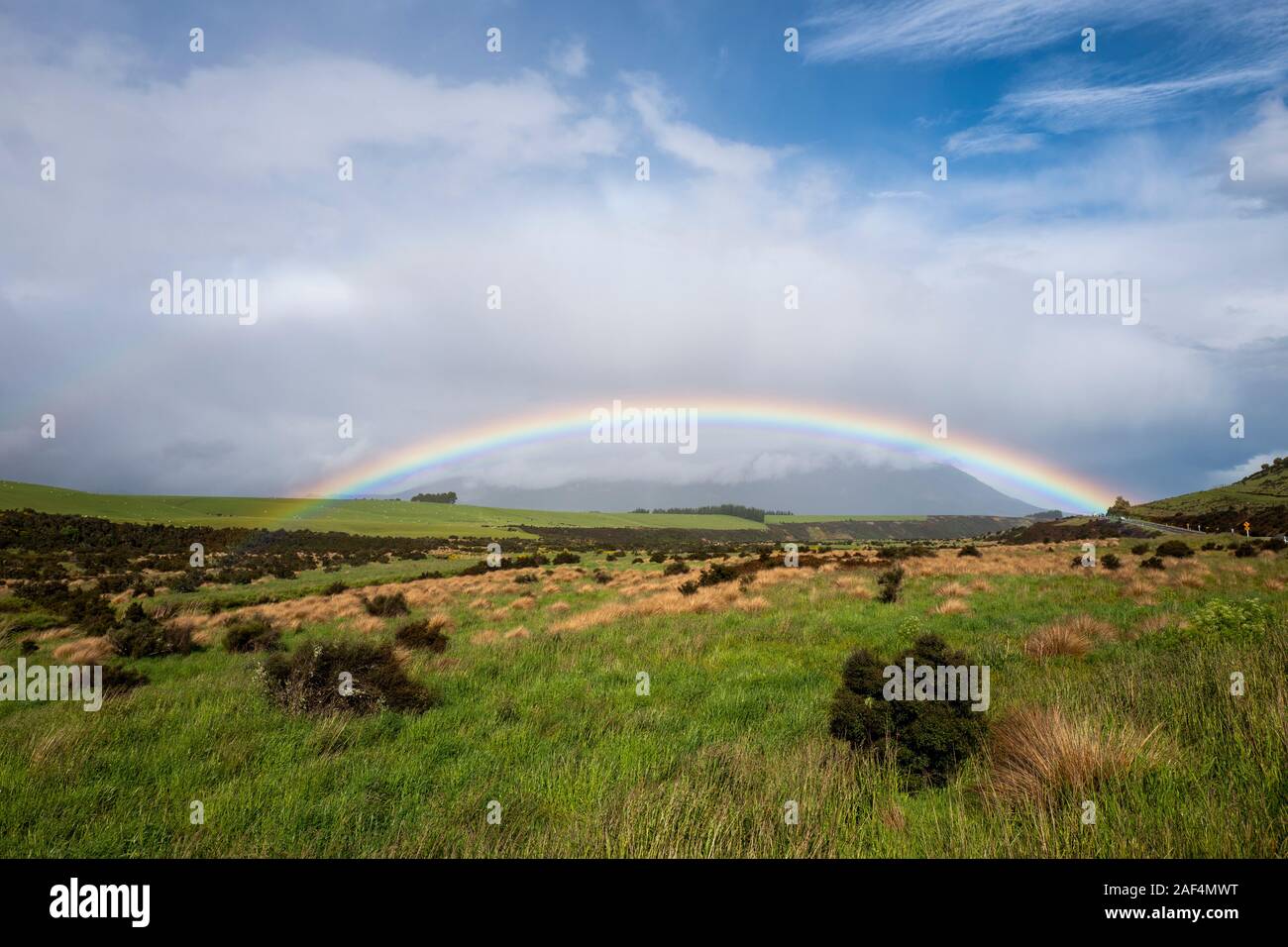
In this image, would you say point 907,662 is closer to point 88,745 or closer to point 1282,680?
point 1282,680

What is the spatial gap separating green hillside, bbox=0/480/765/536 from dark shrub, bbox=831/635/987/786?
3641 inches

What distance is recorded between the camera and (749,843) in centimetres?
407

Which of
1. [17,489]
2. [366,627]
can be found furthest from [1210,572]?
[17,489]

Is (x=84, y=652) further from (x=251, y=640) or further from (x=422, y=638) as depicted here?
(x=422, y=638)

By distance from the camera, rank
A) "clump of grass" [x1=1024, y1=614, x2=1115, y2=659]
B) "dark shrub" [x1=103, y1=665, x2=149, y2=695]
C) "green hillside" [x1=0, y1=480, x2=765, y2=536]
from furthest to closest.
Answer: "green hillside" [x1=0, y1=480, x2=765, y2=536], "dark shrub" [x1=103, y1=665, x2=149, y2=695], "clump of grass" [x1=1024, y1=614, x2=1115, y2=659]

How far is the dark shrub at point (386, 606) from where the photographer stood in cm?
1914

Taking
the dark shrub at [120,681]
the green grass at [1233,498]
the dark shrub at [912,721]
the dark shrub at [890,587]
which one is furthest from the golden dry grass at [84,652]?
the green grass at [1233,498]

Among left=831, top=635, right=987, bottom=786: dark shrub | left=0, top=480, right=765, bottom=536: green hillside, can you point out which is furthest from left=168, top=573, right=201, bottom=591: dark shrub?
left=0, top=480, right=765, bottom=536: green hillside

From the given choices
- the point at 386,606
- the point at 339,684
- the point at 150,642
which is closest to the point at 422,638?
the point at 339,684

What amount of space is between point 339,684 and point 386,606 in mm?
13395

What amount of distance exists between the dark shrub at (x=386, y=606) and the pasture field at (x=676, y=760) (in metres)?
7.58

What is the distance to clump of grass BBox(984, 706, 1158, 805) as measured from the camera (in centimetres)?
414

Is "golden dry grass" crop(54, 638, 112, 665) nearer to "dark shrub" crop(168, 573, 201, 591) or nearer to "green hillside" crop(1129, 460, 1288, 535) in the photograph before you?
"dark shrub" crop(168, 573, 201, 591)
